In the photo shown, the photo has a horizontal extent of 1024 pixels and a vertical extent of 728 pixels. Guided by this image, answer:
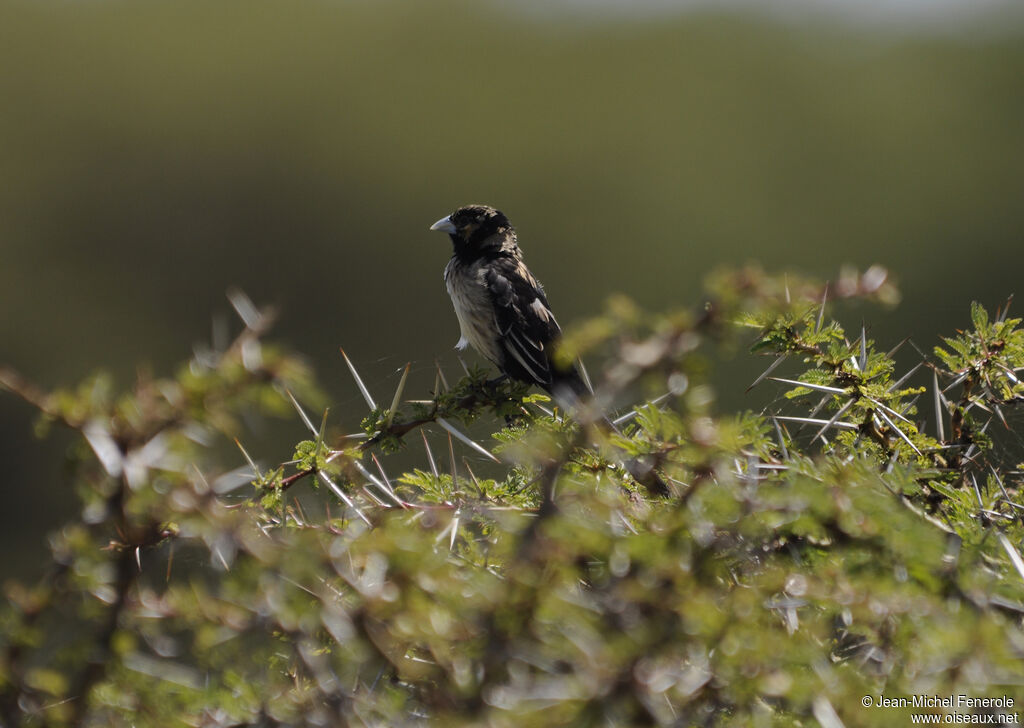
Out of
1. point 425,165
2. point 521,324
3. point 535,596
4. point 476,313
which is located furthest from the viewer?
point 425,165

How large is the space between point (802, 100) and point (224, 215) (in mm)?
8709

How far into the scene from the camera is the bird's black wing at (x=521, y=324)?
187 inches

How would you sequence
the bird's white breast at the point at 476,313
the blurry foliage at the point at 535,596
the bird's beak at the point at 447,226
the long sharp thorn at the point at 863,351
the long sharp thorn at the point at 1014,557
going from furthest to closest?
the bird's beak at the point at 447,226, the bird's white breast at the point at 476,313, the long sharp thorn at the point at 863,351, the long sharp thorn at the point at 1014,557, the blurry foliage at the point at 535,596

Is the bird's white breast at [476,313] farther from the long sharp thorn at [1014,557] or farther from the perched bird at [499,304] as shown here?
the long sharp thorn at [1014,557]

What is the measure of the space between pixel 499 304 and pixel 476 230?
0.75 metres

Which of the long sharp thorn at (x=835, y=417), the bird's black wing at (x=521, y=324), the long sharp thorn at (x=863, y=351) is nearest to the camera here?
the long sharp thorn at (x=835, y=417)

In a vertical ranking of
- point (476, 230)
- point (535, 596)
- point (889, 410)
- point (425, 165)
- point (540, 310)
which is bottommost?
point (425, 165)

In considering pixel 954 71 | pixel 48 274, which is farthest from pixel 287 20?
pixel 954 71

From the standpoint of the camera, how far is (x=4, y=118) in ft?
53.6

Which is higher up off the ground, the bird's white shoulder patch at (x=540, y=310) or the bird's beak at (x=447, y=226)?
the bird's beak at (x=447, y=226)

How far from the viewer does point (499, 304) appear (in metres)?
4.98

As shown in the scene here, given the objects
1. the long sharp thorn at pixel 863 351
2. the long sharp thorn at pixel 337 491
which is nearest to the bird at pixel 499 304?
the long sharp thorn at pixel 863 351

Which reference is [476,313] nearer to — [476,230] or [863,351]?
[476,230]

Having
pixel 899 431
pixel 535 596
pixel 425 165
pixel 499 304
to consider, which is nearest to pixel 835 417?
pixel 899 431
